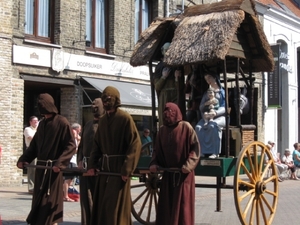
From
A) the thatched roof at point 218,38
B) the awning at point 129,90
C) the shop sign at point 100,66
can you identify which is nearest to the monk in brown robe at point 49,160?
the thatched roof at point 218,38

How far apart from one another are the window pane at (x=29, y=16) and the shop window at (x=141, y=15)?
4664 mm

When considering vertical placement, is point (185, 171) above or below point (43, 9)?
below

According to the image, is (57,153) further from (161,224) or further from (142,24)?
(142,24)

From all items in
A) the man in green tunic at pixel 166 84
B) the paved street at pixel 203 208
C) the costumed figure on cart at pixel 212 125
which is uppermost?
the man in green tunic at pixel 166 84

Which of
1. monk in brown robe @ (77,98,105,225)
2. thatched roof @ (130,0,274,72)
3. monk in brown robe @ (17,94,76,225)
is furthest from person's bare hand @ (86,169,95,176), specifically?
thatched roof @ (130,0,274,72)

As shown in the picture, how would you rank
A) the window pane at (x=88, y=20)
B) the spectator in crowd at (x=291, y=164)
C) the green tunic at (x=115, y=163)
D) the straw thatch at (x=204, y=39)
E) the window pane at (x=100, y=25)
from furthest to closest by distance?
the spectator in crowd at (x=291, y=164) < the window pane at (x=100, y=25) < the window pane at (x=88, y=20) < the straw thatch at (x=204, y=39) < the green tunic at (x=115, y=163)

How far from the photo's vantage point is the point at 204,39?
27.5ft

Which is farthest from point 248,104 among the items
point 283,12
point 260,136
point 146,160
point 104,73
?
point 283,12

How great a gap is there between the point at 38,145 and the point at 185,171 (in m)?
1.97

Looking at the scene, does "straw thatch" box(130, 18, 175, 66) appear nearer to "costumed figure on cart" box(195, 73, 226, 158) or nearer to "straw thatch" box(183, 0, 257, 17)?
"straw thatch" box(183, 0, 257, 17)

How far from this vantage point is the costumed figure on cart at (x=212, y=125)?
8422 millimetres

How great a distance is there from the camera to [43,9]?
17.6 meters

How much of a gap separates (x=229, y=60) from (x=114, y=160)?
334 centimetres

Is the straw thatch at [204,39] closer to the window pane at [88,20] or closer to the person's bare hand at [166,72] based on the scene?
the person's bare hand at [166,72]
